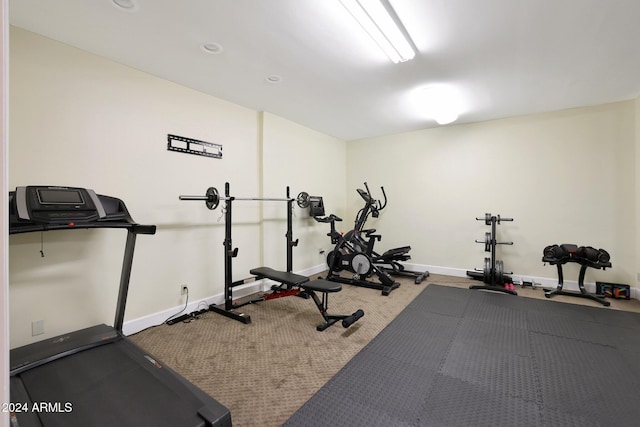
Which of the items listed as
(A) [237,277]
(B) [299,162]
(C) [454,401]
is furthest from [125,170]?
(C) [454,401]

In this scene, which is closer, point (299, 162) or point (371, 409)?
point (371, 409)

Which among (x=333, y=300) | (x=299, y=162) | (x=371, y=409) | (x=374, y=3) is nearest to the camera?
(x=371, y=409)

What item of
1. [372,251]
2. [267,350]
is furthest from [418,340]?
[372,251]

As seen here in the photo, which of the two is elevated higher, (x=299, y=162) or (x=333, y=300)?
(x=299, y=162)

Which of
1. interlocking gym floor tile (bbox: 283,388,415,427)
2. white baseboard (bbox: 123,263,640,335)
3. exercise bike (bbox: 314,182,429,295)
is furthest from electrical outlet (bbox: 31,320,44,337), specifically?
exercise bike (bbox: 314,182,429,295)

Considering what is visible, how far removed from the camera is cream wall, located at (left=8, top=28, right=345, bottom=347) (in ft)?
7.16

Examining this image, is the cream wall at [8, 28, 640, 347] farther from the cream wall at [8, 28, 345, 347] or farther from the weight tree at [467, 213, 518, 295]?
the weight tree at [467, 213, 518, 295]

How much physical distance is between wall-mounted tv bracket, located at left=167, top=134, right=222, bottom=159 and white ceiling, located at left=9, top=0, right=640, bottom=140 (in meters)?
0.65

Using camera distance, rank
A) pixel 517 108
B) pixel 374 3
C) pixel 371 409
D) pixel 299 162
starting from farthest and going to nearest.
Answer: pixel 299 162
pixel 517 108
pixel 374 3
pixel 371 409

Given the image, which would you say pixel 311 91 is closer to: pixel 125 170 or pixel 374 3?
pixel 374 3

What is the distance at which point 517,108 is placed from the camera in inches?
156

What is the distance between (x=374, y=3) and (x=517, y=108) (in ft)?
10.9

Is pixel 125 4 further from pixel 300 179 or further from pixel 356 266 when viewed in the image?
pixel 356 266

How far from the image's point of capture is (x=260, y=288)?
406cm
